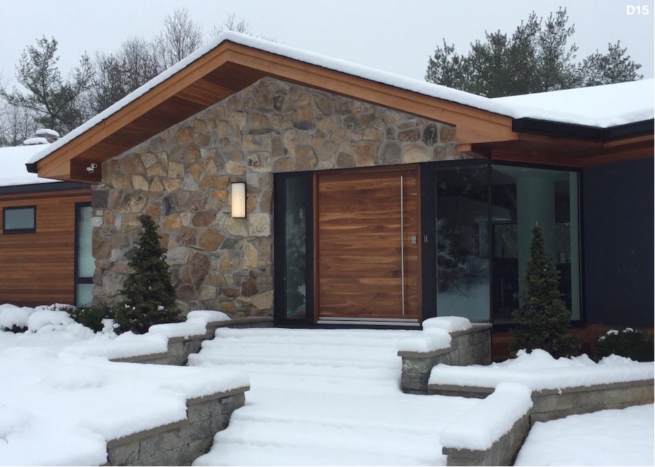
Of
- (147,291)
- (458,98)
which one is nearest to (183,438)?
(147,291)

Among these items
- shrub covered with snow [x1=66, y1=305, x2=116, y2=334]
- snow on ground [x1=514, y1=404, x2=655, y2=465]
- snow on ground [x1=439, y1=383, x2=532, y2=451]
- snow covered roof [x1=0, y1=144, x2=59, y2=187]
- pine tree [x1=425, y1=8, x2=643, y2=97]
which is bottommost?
snow on ground [x1=514, y1=404, x2=655, y2=465]

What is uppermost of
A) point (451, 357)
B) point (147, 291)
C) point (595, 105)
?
point (595, 105)

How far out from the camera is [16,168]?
1269 centimetres

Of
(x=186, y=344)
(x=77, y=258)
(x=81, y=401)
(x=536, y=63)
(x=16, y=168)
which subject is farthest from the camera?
(x=536, y=63)

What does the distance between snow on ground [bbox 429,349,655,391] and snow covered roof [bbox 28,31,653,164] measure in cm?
238

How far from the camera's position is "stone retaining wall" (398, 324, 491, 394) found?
6273 mm

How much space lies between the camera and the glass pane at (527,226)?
7.98 meters

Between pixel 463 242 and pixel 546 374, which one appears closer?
pixel 546 374

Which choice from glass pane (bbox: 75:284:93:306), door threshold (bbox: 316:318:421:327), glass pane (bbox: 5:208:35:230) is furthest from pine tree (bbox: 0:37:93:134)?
door threshold (bbox: 316:318:421:327)

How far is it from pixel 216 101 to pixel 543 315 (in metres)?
4.87

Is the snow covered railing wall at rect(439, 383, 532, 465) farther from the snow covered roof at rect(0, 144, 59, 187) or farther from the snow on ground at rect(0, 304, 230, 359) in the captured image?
the snow covered roof at rect(0, 144, 59, 187)

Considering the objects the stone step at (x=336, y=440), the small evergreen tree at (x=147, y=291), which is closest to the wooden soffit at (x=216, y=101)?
the small evergreen tree at (x=147, y=291)

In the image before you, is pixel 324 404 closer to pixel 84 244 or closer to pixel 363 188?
pixel 363 188

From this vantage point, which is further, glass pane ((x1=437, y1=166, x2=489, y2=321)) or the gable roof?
glass pane ((x1=437, y1=166, x2=489, y2=321))
